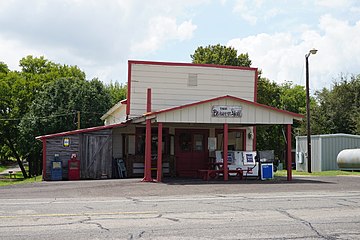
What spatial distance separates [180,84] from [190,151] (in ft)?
11.9

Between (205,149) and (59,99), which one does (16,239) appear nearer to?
(205,149)

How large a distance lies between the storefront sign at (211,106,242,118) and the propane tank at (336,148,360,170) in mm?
12781

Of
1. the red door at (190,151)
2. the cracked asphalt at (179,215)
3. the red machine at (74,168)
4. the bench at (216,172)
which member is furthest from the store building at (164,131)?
the cracked asphalt at (179,215)

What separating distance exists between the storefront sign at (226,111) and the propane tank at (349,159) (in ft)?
41.9

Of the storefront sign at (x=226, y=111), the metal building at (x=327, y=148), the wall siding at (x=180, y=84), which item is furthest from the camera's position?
the metal building at (x=327, y=148)

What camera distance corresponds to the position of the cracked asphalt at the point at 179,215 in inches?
332

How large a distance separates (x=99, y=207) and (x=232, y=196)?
4.48 meters

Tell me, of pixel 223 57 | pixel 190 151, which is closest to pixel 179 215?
pixel 190 151

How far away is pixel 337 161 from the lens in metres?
33.2

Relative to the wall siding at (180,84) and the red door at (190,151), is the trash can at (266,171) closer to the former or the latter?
the red door at (190,151)

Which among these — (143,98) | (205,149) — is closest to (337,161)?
(205,149)

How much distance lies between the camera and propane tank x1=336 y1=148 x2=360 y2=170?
102 feet

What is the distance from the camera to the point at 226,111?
21.5 m

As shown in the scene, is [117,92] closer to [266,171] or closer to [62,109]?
[62,109]
